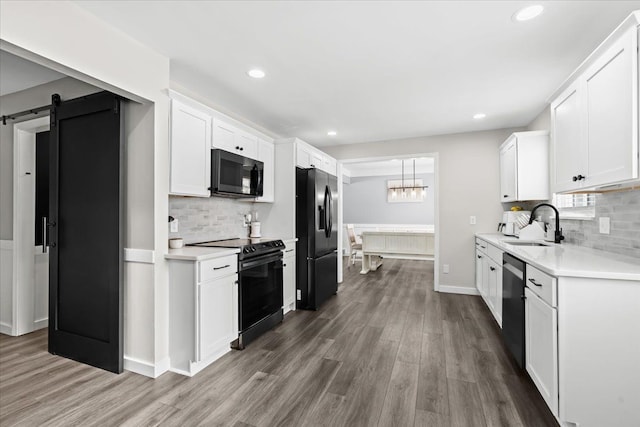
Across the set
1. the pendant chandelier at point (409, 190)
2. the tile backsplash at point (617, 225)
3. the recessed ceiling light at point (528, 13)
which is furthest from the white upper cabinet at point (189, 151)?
the pendant chandelier at point (409, 190)

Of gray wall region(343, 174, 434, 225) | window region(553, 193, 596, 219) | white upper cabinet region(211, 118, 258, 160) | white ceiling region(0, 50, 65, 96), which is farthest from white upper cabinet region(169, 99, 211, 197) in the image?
gray wall region(343, 174, 434, 225)

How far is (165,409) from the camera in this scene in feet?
6.21

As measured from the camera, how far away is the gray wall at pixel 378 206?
8539mm

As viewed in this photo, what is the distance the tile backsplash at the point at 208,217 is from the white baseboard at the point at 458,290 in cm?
318

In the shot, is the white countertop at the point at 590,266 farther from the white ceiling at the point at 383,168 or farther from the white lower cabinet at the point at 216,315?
the white ceiling at the point at 383,168

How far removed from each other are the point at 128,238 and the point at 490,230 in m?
4.64

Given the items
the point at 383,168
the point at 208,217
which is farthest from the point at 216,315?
the point at 383,168

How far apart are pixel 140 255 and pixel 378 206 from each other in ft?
24.3

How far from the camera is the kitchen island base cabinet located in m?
2.29

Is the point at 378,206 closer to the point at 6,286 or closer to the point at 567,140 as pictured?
the point at 567,140

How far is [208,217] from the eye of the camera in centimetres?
331

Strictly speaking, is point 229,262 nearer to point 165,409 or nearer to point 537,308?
point 165,409

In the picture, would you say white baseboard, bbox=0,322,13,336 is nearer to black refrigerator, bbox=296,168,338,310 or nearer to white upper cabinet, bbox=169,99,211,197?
white upper cabinet, bbox=169,99,211,197

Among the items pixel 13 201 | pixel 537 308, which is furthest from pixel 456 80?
pixel 13 201
